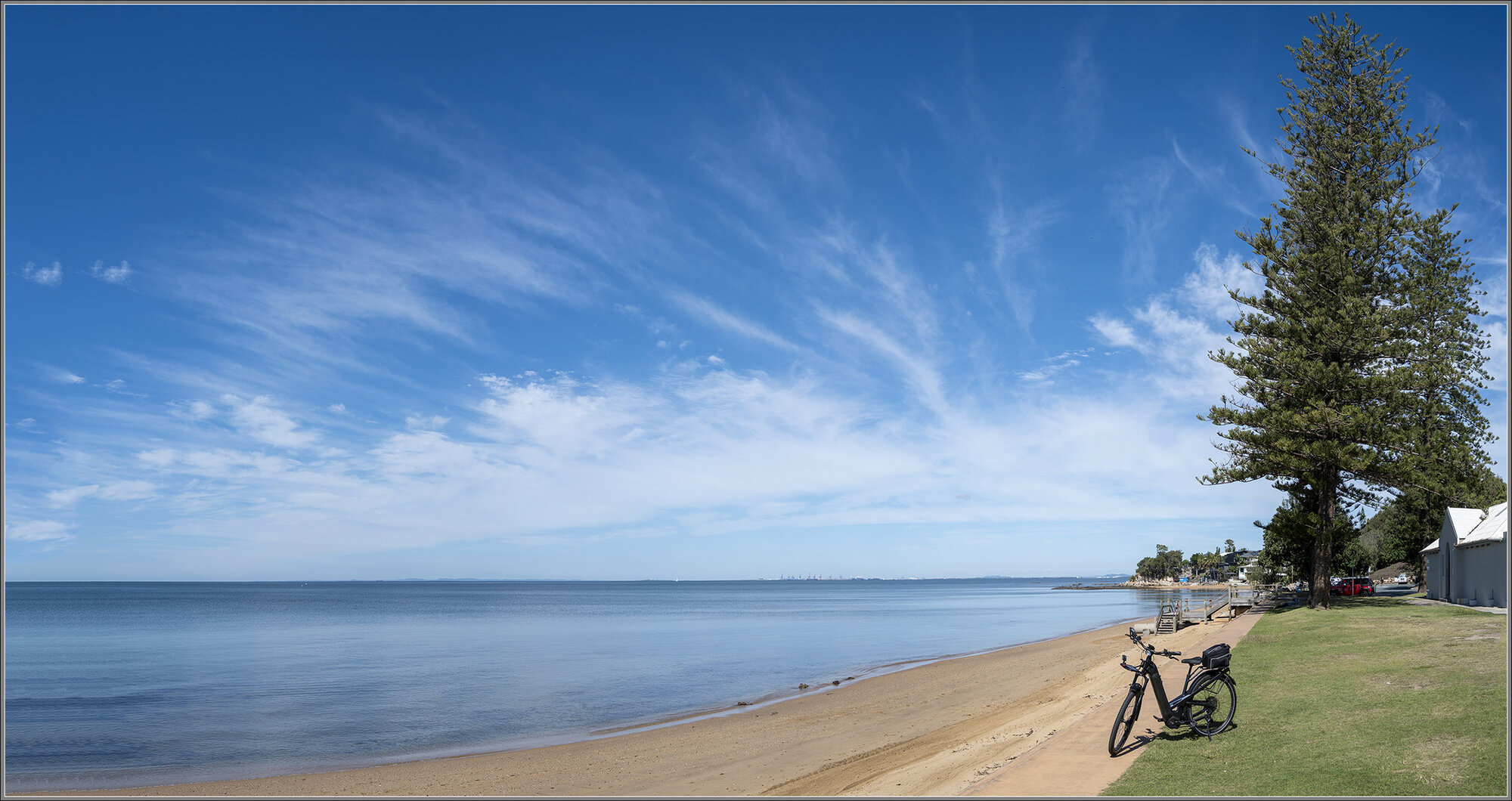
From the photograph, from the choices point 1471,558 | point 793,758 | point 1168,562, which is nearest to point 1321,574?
point 1471,558

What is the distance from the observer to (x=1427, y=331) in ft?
102

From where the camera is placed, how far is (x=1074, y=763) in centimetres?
1000

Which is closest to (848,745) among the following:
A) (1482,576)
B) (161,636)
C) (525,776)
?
(525,776)

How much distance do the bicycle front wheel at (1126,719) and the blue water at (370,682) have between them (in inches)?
521

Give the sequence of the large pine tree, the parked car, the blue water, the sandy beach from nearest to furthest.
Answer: the sandy beach → the blue water → the large pine tree → the parked car

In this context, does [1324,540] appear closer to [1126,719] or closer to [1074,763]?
[1126,719]

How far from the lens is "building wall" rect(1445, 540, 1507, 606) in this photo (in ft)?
94.5

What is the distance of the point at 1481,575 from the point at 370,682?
40.6m

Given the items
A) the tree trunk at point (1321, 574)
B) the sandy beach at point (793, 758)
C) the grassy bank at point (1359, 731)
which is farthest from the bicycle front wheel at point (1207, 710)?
the tree trunk at point (1321, 574)

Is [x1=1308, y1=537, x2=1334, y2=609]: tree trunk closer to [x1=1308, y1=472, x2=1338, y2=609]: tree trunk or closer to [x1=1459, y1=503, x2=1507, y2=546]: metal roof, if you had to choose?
[x1=1308, y1=472, x2=1338, y2=609]: tree trunk

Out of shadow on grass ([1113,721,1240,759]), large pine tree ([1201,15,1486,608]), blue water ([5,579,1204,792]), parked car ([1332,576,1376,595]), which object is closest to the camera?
shadow on grass ([1113,721,1240,759])

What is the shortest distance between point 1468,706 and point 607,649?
37.4 meters

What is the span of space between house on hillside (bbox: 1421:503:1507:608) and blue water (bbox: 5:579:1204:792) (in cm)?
1899

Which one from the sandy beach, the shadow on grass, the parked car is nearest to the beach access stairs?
the parked car
